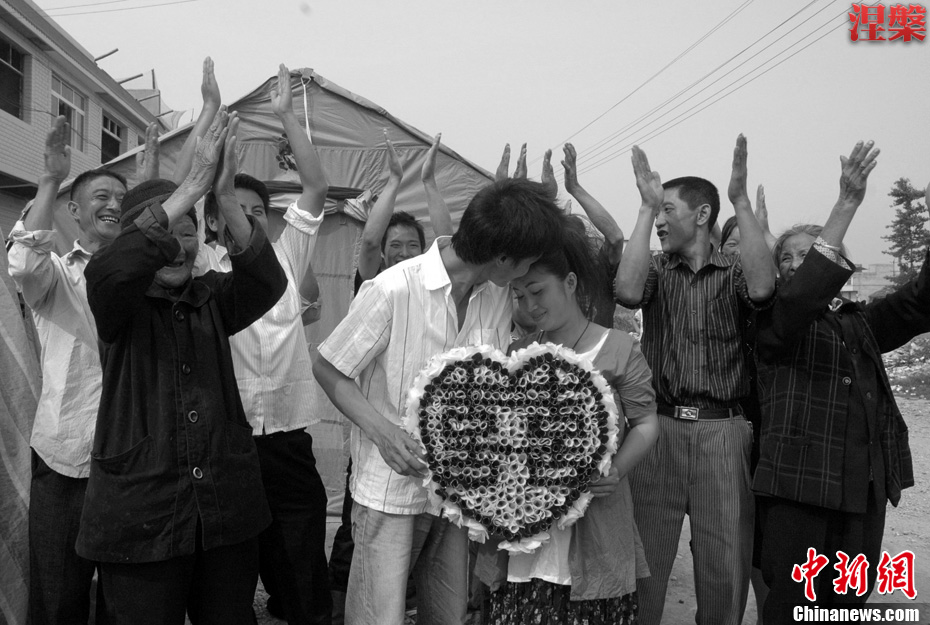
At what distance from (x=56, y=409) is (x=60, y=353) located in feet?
0.74

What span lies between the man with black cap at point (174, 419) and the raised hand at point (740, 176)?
192 cm

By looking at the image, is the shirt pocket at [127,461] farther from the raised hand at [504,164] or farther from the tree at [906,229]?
the tree at [906,229]

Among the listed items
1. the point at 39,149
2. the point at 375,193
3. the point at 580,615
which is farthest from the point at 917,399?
the point at 39,149

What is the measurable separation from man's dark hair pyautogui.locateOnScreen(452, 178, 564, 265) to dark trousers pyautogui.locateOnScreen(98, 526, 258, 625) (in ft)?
4.07

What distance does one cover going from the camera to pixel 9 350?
3000 millimetres

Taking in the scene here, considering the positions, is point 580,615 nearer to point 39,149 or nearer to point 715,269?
point 715,269

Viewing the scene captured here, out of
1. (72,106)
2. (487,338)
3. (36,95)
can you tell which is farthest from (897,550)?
(72,106)

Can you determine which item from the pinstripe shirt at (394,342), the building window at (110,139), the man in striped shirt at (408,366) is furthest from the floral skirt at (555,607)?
the building window at (110,139)

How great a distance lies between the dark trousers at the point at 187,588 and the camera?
6.57 ft

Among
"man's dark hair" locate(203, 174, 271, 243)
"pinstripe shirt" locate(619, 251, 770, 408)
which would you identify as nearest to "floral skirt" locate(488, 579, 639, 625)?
"pinstripe shirt" locate(619, 251, 770, 408)

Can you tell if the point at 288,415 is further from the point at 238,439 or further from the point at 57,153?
the point at 57,153

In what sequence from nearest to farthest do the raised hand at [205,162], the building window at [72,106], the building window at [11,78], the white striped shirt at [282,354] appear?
the raised hand at [205,162] < the white striped shirt at [282,354] < the building window at [11,78] < the building window at [72,106]

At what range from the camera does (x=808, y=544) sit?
2.80 meters

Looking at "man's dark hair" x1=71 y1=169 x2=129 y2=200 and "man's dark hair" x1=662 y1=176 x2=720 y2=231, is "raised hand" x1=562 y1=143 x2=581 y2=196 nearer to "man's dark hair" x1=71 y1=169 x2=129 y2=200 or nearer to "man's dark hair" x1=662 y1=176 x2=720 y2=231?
"man's dark hair" x1=662 y1=176 x2=720 y2=231
